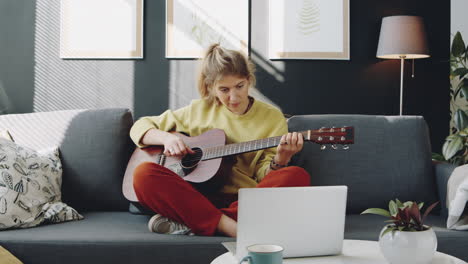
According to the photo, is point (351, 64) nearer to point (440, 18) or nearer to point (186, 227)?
point (440, 18)

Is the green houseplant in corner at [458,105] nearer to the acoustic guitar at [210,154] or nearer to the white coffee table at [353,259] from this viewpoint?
the acoustic guitar at [210,154]

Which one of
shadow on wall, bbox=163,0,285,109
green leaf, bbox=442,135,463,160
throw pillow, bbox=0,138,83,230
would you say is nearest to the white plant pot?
throw pillow, bbox=0,138,83,230

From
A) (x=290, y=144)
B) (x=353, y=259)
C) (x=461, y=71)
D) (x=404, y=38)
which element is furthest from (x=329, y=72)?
(x=353, y=259)

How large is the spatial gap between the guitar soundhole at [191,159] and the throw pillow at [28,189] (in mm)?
489

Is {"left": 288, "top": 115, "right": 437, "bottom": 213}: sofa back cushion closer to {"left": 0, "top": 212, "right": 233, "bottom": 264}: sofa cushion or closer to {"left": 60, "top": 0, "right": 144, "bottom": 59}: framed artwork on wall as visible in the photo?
{"left": 0, "top": 212, "right": 233, "bottom": 264}: sofa cushion

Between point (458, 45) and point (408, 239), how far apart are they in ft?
7.32

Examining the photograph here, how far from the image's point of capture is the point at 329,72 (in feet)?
9.46

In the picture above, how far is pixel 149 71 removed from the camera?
2832 millimetres

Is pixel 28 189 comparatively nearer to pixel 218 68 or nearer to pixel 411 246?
pixel 218 68

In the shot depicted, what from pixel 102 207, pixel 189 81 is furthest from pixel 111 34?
pixel 102 207

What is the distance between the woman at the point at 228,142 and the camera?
61.7 inches

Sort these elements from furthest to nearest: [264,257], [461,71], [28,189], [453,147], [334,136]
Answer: [461,71] < [453,147] < [28,189] < [334,136] < [264,257]

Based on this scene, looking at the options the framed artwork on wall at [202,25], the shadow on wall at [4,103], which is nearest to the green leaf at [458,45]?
the framed artwork on wall at [202,25]

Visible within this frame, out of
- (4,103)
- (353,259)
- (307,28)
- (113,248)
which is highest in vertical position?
(307,28)
